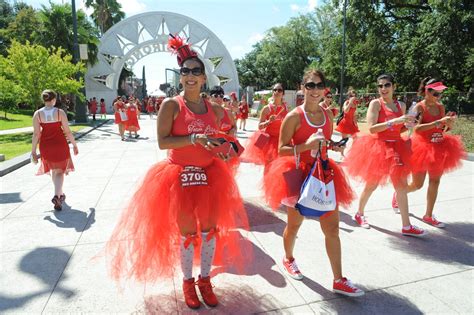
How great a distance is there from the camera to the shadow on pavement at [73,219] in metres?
4.76

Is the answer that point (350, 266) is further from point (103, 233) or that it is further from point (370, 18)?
point (370, 18)

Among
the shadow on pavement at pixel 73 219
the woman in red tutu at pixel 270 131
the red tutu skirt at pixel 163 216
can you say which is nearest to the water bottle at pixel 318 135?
the red tutu skirt at pixel 163 216

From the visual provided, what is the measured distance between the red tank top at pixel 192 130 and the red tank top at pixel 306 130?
0.76 meters

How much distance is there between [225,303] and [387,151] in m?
2.77

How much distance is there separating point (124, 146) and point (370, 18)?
2148 centimetres

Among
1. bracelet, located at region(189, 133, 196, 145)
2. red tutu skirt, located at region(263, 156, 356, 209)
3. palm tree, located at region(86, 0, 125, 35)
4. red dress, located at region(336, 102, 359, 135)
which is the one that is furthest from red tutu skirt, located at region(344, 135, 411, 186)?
palm tree, located at region(86, 0, 125, 35)

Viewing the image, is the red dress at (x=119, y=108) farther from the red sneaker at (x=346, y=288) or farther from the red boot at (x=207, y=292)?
the red sneaker at (x=346, y=288)

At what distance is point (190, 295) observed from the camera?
2.88 metres

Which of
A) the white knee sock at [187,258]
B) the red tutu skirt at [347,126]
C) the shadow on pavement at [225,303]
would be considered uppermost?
the red tutu skirt at [347,126]

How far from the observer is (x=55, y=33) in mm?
24953

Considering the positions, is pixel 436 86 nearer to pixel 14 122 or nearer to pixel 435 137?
pixel 435 137

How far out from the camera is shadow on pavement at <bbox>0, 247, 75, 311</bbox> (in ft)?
9.89

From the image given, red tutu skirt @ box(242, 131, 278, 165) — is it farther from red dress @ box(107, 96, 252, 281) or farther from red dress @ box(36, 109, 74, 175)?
red dress @ box(36, 109, 74, 175)

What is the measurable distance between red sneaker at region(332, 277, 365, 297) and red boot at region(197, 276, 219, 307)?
1.08m
